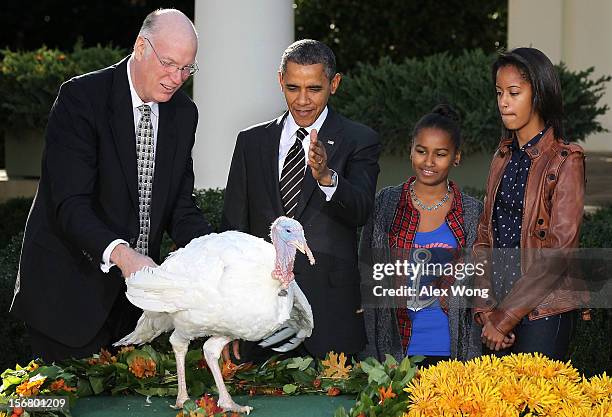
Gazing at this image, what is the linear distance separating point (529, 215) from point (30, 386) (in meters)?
1.86

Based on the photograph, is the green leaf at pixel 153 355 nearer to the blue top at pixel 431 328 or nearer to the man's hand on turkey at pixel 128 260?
the man's hand on turkey at pixel 128 260

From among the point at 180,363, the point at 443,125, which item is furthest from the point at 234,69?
the point at 180,363

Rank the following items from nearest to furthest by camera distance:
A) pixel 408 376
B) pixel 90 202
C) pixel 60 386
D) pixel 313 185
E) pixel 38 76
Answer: pixel 408 376
pixel 60 386
pixel 90 202
pixel 313 185
pixel 38 76

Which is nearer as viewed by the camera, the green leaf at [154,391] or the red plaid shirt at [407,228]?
the green leaf at [154,391]

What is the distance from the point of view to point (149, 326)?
3465 millimetres

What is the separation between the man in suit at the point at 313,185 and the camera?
4074 millimetres

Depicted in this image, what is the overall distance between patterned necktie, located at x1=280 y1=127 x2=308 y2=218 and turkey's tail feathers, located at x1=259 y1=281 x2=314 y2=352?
608mm

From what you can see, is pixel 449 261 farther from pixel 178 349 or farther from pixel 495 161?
pixel 178 349

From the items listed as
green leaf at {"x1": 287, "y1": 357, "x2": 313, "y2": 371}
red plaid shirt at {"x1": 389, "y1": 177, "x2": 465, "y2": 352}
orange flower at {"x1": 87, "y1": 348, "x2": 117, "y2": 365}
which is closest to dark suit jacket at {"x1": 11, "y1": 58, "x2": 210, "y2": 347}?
orange flower at {"x1": 87, "y1": 348, "x2": 117, "y2": 365}

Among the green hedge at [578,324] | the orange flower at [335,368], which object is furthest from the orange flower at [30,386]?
the green hedge at [578,324]

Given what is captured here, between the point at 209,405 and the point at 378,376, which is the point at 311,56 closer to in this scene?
the point at 378,376

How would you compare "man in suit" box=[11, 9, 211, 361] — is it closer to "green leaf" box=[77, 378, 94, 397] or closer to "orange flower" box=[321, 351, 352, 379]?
"green leaf" box=[77, 378, 94, 397]

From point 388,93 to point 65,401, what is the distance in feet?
20.5

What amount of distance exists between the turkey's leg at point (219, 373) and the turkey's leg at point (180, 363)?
79 millimetres
